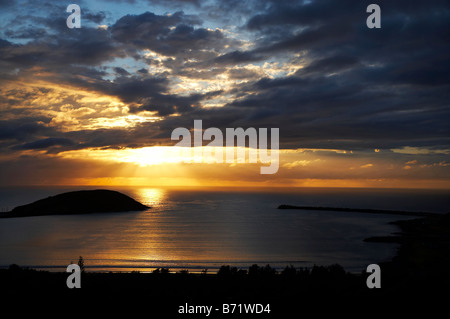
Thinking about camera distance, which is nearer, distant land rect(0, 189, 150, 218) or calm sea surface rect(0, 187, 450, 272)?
calm sea surface rect(0, 187, 450, 272)

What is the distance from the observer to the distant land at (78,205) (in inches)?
5143

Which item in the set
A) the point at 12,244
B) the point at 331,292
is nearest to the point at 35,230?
the point at 12,244

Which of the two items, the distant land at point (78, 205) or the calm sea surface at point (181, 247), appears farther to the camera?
the distant land at point (78, 205)

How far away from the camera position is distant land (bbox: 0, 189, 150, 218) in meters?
131

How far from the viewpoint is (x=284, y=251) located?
60469mm

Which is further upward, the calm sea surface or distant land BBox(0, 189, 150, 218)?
distant land BBox(0, 189, 150, 218)

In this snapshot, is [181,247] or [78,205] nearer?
[181,247]

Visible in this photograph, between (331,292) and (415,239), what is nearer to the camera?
(331,292)

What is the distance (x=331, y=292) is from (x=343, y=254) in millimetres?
39798

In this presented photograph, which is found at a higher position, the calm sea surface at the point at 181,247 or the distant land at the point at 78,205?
the distant land at the point at 78,205

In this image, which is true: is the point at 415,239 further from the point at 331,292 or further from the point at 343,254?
the point at 331,292

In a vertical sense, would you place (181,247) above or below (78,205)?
below

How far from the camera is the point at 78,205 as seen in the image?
138125 millimetres

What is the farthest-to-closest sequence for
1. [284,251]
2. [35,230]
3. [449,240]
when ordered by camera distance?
[35,230] → [449,240] → [284,251]
